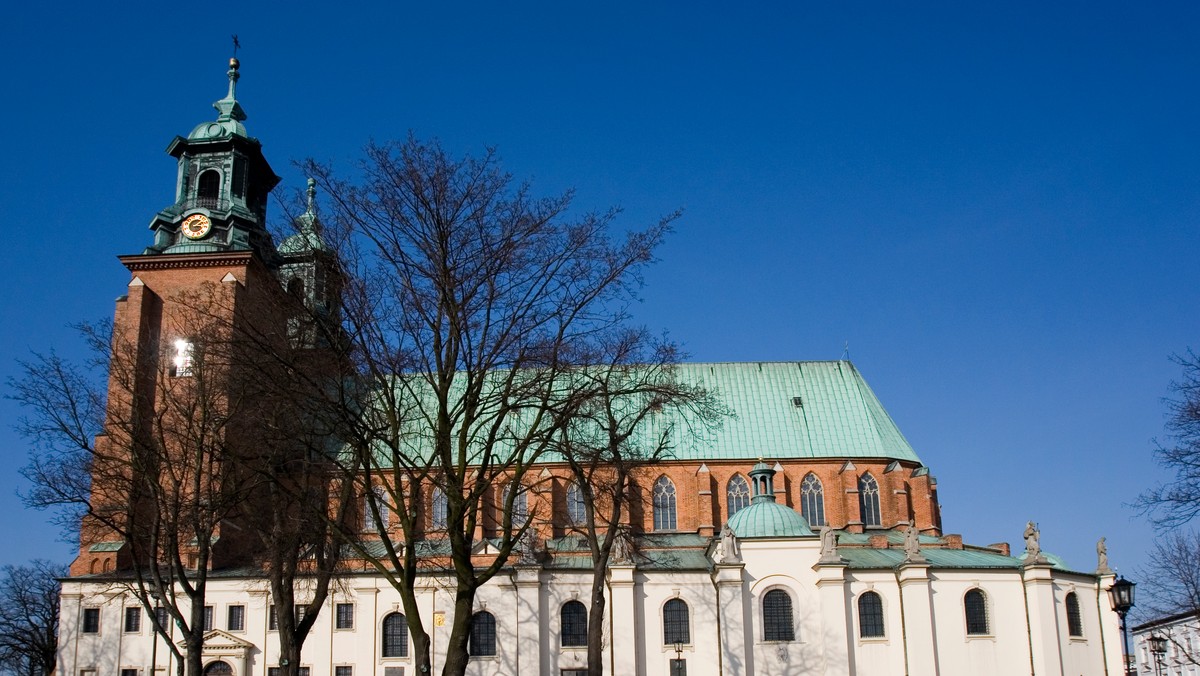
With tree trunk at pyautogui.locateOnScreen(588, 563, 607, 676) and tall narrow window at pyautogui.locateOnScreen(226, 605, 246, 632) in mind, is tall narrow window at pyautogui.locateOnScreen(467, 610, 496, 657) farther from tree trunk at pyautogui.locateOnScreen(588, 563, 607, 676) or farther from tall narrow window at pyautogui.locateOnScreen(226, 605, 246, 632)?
tree trunk at pyautogui.locateOnScreen(588, 563, 607, 676)

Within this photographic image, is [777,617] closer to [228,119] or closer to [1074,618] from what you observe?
[1074,618]

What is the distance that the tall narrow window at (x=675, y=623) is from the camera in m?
49.2

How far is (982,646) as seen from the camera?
4934 cm

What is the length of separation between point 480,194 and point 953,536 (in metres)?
38.8

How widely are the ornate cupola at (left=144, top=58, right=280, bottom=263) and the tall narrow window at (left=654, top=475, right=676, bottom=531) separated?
2283 cm

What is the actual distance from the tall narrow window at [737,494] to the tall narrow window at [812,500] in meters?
2.74

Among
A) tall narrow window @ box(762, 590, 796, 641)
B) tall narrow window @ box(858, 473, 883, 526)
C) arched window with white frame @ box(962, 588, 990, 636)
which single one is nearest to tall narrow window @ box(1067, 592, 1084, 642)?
arched window with white frame @ box(962, 588, 990, 636)

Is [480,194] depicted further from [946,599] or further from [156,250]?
[156,250]

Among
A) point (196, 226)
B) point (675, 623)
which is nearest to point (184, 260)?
point (196, 226)

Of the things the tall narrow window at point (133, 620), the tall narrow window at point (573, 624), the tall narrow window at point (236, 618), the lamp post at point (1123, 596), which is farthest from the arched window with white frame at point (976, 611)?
the tall narrow window at point (133, 620)

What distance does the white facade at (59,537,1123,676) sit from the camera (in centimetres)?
4862

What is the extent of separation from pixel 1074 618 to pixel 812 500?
12697mm

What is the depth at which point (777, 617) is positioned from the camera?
49250mm

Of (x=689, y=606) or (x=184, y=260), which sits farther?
(x=184, y=260)
